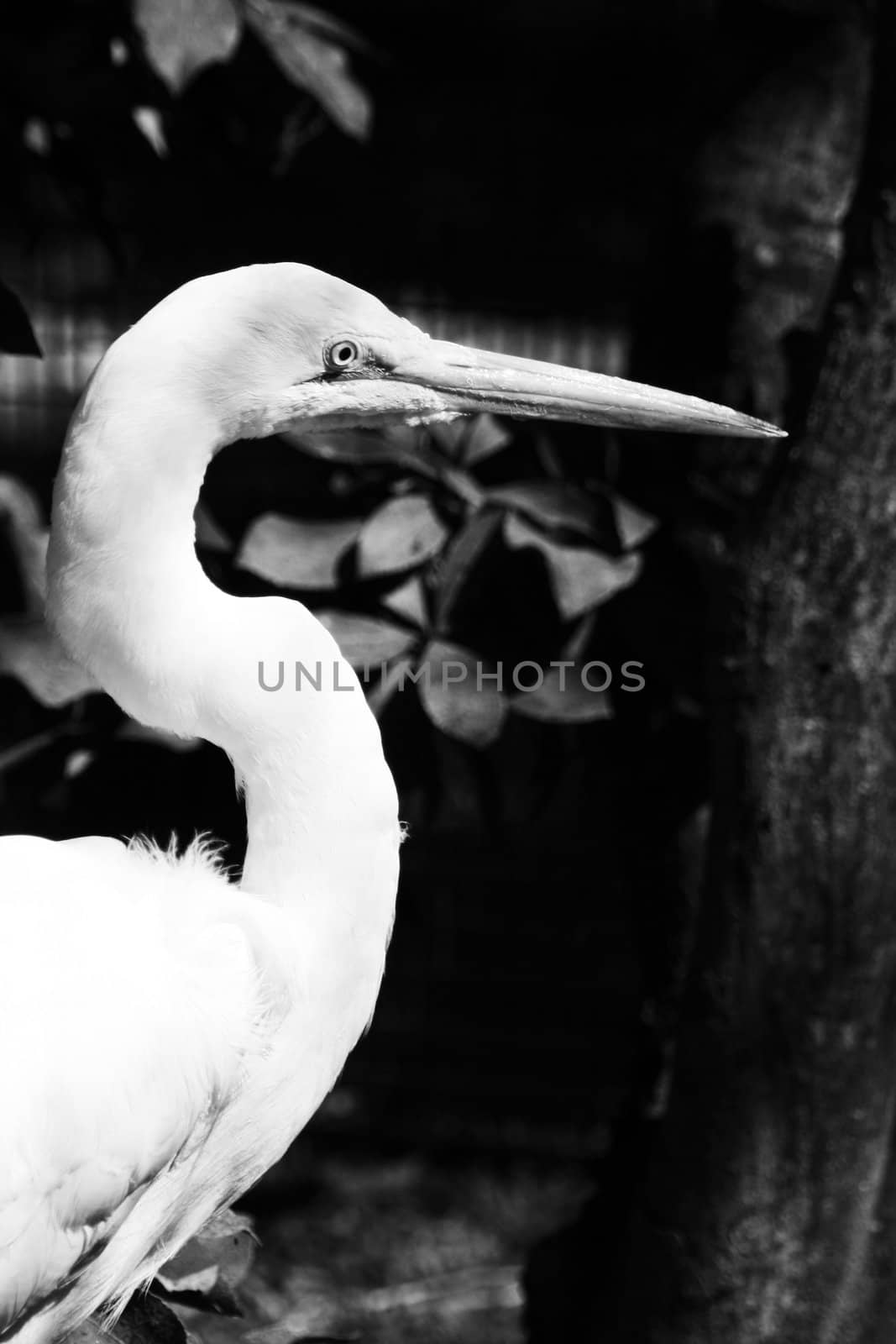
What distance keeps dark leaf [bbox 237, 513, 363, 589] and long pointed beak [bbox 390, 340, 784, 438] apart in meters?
0.54

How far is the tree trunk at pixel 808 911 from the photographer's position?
1896mm

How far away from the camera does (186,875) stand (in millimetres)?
1550

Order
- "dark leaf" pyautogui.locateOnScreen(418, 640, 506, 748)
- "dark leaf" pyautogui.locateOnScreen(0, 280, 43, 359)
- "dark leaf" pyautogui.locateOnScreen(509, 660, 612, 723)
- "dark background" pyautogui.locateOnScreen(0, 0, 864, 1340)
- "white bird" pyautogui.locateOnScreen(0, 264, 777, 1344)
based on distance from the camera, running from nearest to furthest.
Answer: "white bird" pyautogui.locateOnScreen(0, 264, 777, 1344) < "dark leaf" pyautogui.locateOnScreen(0, 280, 43, 359) < "dark leaf" pyautogui.locateOnScreen(418, 640, 506, 748) < "dark leaf" pyautogui.locateOnScreen(509, 660, 612, 723) < "dark background" pyautogui.locateOnScreen(0, 0, 864, 1340)

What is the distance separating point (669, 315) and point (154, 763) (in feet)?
3.59

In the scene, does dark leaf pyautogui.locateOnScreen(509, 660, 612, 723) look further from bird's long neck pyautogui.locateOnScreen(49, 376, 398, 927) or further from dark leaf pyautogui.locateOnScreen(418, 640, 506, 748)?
bird's long neck pyautogui.locateOnScreen(49, 376, 398, 927)

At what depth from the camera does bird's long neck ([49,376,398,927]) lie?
1.41 metres

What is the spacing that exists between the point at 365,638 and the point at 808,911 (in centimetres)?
68

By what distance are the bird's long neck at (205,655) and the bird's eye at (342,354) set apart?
14cm

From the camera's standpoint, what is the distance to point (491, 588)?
2.21 meters

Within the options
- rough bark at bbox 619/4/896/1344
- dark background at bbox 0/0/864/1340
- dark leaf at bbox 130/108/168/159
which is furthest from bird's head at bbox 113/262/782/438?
dark leaf at bbox 130/108/168/159

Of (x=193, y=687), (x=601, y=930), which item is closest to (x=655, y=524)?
(x=193, y=687)

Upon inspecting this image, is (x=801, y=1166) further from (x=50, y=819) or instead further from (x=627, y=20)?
(x=627, y=20)

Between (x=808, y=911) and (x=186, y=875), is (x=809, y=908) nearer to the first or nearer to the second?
(x=808, y=911)

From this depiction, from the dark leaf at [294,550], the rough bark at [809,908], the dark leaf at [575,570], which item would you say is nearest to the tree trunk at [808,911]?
the rough bark at [809,908]
